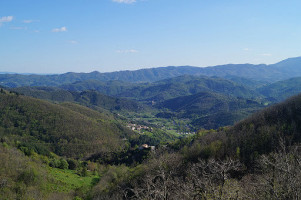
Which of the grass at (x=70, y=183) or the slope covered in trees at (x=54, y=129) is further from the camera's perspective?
the slope covered in trees at (x=54, y=129)

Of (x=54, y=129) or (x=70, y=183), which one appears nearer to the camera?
(x=70, y=183)

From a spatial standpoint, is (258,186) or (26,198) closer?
(258,186)

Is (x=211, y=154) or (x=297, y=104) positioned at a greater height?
(x=297, y=104)

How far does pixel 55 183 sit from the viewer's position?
46.1 m

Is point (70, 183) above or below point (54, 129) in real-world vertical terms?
below

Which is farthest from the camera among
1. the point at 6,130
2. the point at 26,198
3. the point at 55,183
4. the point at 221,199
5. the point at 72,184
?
the point at 6,130

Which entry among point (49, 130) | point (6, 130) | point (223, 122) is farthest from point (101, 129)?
point (223, 122)

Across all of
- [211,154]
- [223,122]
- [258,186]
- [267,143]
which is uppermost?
[258,186]

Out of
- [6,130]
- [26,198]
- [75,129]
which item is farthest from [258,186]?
[6,130]

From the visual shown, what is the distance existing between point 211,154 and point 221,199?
25082 mm

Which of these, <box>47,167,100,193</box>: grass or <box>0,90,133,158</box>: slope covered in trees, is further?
<box>0,90,133,158</box>: slope covered in trees

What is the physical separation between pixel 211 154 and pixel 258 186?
831 inches

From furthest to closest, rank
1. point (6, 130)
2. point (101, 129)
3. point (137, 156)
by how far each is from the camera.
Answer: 1. point (101, 129)
2. point (6, 130)
3. point (137, 156)

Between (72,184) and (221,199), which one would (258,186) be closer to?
(221,199)
